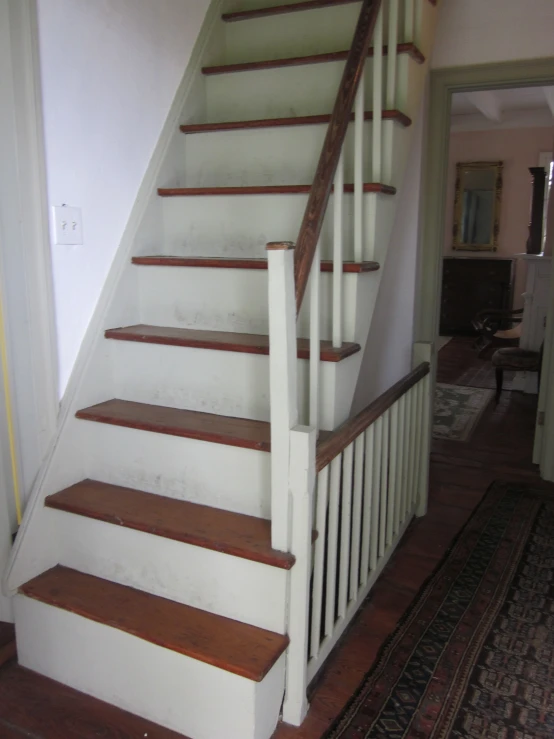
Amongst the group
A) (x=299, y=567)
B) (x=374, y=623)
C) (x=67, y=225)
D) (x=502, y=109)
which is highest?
(x=502, y=109)

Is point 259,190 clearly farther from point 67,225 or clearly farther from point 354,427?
point 354,427

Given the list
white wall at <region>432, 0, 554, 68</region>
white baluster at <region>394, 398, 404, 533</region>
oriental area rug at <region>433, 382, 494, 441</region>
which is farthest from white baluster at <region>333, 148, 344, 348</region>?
oriental area rug at <region>433, 382, 494, 441</region>

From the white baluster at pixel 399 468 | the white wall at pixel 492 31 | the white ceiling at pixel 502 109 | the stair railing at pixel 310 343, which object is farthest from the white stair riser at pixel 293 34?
the white ceiling at pixel 502 109

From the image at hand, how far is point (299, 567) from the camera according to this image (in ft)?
5.10

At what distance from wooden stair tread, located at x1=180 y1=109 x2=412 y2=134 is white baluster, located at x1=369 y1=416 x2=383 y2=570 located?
1071 millimetres

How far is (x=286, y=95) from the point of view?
259 cm

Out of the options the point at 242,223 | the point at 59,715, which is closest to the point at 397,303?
the point at 242,223

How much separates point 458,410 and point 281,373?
3559 millimetres

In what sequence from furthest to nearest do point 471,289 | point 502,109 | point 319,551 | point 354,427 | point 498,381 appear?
1. point 471,289
2. point 502,109
3. point 498,381
4. point 354,427
5. point 319,551

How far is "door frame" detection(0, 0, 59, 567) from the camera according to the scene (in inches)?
67.2

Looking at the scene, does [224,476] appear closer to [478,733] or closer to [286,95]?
[478,733]

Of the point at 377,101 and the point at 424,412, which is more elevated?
the point at 377,101

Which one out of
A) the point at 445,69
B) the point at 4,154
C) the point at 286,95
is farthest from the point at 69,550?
the point at 445,69

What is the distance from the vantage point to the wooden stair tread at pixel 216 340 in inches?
72.7
